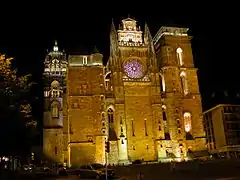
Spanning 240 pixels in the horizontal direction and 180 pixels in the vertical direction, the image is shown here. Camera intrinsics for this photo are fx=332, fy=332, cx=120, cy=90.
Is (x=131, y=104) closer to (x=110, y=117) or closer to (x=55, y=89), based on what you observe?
(x=110, y=117)

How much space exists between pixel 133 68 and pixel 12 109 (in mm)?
37764

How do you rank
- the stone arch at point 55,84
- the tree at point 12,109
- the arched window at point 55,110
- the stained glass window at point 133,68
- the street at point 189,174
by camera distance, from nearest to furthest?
the tree at point 12,109, the street at point 189,174, the stained glass window at point 133,68, the arched window at point 55,110, the stone arch at point 55,84

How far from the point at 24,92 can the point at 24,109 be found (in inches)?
52.2

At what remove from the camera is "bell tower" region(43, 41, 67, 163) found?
193 feet

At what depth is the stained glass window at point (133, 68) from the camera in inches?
2208

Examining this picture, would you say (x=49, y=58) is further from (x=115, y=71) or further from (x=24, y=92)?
(x=24, y=92)

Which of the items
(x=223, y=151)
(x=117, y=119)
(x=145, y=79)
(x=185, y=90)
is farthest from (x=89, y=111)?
(x=223, y=151)

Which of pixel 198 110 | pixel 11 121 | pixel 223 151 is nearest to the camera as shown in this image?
pixel 11 121

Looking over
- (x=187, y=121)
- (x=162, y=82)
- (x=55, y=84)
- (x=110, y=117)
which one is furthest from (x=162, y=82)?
(x=55, y=84)

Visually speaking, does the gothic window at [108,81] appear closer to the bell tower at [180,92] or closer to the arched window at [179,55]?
the bell tower at [180,92]

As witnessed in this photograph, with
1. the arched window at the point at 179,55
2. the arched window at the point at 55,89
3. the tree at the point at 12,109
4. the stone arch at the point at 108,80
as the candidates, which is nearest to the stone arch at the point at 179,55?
the arched window at the point at 179,55

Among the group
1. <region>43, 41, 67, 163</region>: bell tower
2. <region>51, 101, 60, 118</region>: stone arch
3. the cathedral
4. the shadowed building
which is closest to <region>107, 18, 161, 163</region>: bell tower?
the cathedral

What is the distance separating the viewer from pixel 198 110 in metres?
56.0

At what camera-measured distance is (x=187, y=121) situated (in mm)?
55406
